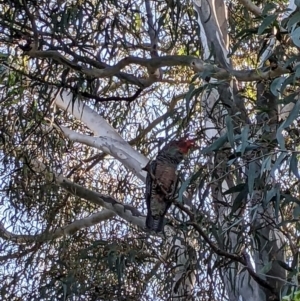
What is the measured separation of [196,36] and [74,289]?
3.83ft

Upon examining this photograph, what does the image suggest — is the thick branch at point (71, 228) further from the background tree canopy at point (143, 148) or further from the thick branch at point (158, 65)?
the thick branch at point (158, 65)

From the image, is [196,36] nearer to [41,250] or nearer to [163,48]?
[163,48]

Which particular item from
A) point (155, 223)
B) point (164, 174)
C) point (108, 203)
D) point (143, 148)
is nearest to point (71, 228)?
point (108, 203)

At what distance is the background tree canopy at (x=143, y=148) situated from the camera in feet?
6.29

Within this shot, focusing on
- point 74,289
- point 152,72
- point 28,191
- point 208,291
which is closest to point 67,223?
point 28,191

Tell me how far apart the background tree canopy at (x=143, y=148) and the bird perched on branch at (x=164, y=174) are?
4 cm

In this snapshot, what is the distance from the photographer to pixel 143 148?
11.8ft

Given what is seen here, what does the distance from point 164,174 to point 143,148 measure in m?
1.40

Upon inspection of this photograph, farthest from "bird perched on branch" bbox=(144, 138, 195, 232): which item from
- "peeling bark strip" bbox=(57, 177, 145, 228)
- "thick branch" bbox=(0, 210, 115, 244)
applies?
"thick branch" bbox=(0, 210, 115, 244)

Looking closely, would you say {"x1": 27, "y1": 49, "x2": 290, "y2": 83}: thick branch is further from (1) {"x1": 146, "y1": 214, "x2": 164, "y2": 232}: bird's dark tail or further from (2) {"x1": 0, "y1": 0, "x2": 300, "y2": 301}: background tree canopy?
(1) {"x1": 146, "y1": 214, "x2": 164, "y2": 232}: bird's dark tail

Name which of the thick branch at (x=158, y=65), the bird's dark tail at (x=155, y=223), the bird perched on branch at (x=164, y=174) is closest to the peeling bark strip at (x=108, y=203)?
the bird's dark tail at (x=155, y=223)

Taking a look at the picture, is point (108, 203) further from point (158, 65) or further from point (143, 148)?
point (158, 65)

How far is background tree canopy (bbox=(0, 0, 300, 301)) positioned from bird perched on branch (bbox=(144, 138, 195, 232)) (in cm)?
4

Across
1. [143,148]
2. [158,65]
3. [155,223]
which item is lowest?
[155,223]
